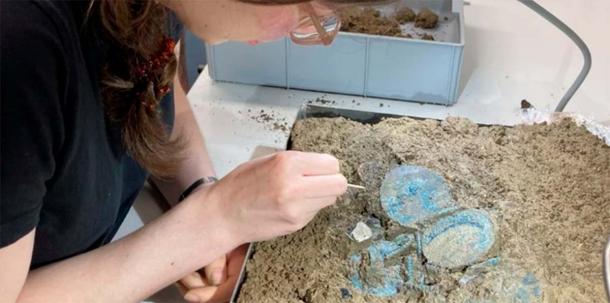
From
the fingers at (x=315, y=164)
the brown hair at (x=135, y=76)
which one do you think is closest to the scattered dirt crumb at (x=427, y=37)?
the fingers at (x=315, y=164)

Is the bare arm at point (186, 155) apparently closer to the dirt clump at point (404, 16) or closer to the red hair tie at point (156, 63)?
the red hair tie at point (156, 63)

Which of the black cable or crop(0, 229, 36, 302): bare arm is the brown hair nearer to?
crop(0, 229, 36, 302): bare arm

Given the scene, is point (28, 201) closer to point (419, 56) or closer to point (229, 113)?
point (229, 113)

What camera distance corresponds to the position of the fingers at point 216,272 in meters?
0.76

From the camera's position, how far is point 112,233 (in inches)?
33.1

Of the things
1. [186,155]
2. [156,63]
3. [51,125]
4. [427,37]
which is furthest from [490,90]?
[51,125]

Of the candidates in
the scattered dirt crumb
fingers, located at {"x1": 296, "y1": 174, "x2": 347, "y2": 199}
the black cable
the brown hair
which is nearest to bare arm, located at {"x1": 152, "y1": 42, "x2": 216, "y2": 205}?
the brown hair

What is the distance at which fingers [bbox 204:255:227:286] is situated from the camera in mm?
763

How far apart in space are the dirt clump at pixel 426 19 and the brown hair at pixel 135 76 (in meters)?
0.57

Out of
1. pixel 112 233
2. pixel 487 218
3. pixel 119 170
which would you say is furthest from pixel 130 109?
pixel 487 218

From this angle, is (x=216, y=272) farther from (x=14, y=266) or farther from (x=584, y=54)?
(x=584, y=54)

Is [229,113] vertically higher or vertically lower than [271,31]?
lower

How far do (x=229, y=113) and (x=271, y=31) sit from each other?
460 mm

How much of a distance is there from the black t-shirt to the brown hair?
13 mm
